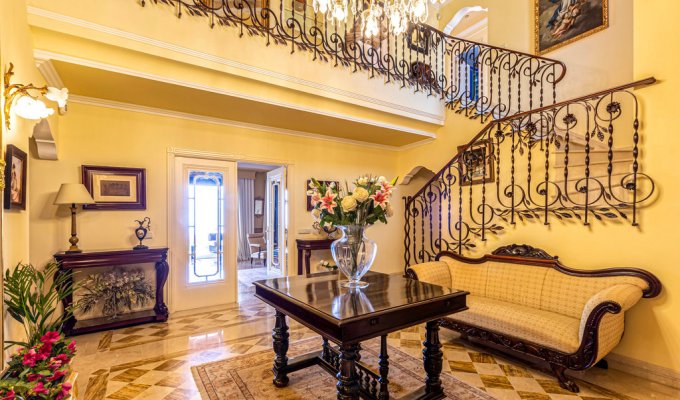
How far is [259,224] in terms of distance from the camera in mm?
9258

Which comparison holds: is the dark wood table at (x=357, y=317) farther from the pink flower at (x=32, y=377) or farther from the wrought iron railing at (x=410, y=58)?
the wrought iron railing at (x=410, y=58)

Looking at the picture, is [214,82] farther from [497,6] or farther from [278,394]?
[497,6]

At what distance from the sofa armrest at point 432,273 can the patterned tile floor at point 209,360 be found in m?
0.59

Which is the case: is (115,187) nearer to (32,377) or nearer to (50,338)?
(50,338)

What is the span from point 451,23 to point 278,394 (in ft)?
23.2

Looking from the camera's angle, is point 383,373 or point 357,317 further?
point 383,373

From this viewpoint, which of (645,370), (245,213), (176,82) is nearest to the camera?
(645,370)

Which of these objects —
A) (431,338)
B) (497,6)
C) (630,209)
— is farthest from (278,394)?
(497,6)

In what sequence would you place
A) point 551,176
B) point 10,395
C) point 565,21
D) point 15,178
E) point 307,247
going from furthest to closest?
point 307,247
point 565,21
point 551,176
point 15,178
point 10,395

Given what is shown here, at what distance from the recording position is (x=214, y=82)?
356cm

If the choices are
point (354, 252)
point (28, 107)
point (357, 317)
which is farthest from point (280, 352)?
point (28, 107)

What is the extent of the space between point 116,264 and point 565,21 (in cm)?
703

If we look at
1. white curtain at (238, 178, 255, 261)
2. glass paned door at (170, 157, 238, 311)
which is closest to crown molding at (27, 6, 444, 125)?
glass paned door at (170, 157, 238, 311)

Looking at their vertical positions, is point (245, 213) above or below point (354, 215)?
below
